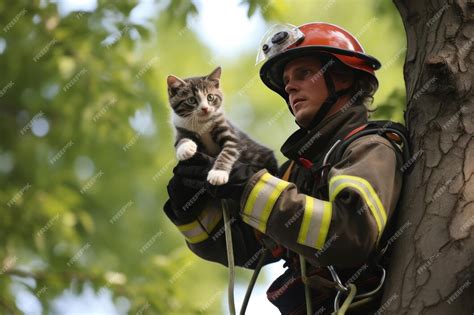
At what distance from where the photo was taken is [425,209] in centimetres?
309

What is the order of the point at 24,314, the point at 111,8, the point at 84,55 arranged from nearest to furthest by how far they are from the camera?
the point at 24,314 < the point at 111,8 < the point at 84,55

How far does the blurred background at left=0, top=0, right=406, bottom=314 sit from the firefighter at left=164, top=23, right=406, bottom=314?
154cm

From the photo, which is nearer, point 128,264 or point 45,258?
point 45,258

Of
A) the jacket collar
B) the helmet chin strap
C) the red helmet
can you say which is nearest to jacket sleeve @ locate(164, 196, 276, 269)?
the jacket collar

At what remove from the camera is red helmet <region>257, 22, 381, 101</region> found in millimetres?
3873

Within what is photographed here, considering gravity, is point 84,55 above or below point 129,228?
above

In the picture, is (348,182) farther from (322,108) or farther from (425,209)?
(322,108)

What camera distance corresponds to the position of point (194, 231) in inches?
159

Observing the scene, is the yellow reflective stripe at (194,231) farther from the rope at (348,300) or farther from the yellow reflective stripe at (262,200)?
the rope at (348,300)

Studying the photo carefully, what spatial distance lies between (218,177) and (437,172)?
97 cm

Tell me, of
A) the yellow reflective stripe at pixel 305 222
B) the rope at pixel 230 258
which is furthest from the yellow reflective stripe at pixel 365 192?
the rope at pixel 230 258

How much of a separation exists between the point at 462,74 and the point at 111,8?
468 centimetres

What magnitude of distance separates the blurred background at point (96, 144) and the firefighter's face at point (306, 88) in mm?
1542

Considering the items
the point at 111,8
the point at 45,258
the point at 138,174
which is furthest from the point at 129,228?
the point at 111,8
